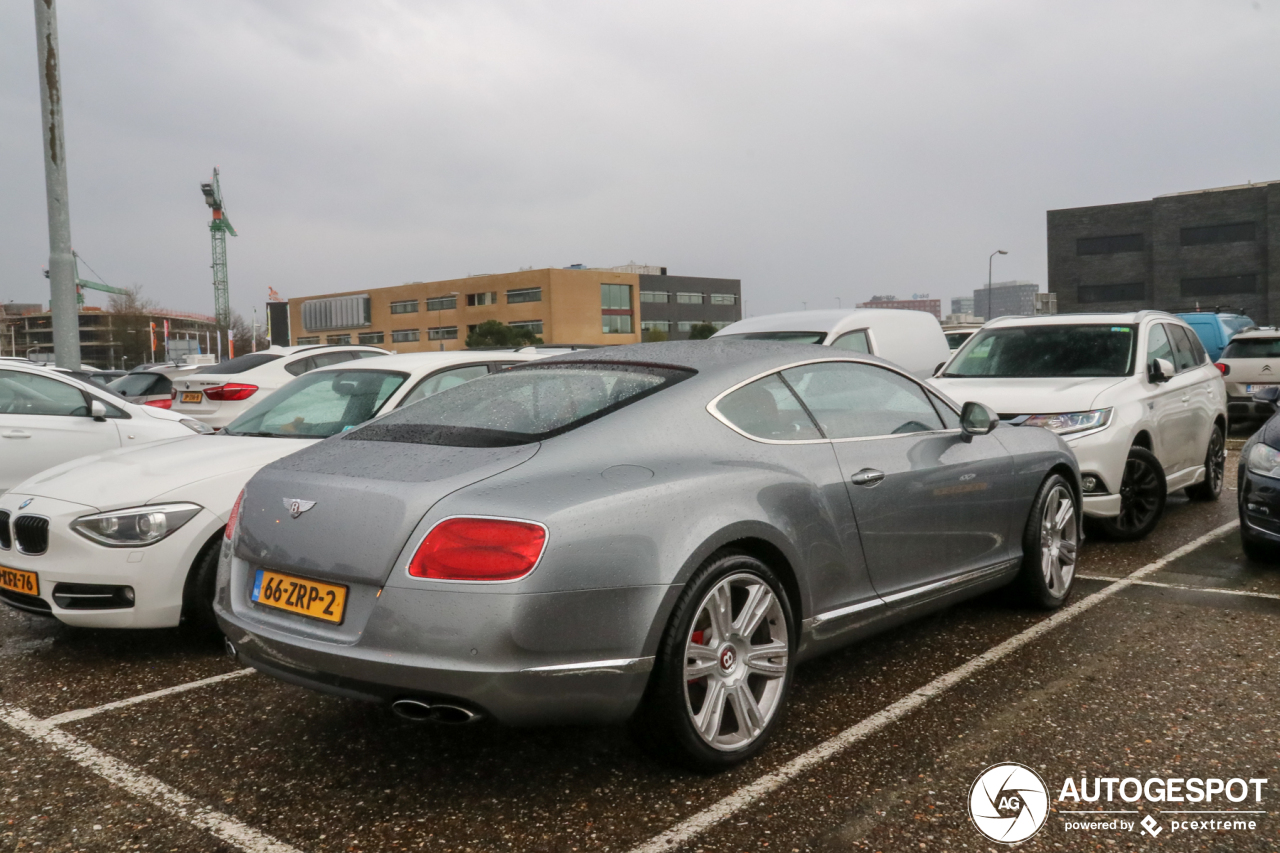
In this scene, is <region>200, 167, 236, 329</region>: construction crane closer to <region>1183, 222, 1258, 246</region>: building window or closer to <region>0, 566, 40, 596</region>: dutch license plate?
<region>1183, 222, 1258, 246</region>: building window

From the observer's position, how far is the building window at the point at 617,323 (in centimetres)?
10250

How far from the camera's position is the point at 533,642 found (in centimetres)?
277

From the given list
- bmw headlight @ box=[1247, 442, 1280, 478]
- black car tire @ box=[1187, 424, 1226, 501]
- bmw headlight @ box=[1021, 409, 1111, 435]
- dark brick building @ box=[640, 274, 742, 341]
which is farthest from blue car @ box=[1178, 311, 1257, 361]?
dark brick building @ box=[640, 274, 742, 341]

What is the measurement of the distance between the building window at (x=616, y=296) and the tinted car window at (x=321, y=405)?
315ft

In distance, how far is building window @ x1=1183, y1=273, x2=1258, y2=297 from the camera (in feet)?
208

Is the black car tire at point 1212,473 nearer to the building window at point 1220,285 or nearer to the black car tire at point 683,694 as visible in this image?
the black car tire at point 683,694

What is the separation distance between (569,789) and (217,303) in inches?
5266

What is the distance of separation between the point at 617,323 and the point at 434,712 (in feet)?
333

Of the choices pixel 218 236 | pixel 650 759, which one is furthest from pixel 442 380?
pixel 218 236

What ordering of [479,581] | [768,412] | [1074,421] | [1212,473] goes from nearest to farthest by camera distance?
[479,581] → [768,412] → [1074,421] → [1212,473]

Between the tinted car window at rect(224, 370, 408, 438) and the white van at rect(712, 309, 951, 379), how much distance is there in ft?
13.4

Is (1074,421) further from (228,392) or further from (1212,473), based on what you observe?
(228,392)

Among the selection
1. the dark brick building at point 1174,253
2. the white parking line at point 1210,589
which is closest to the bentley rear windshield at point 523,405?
the white parking line at point 1210,589

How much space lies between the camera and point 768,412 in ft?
12.2
